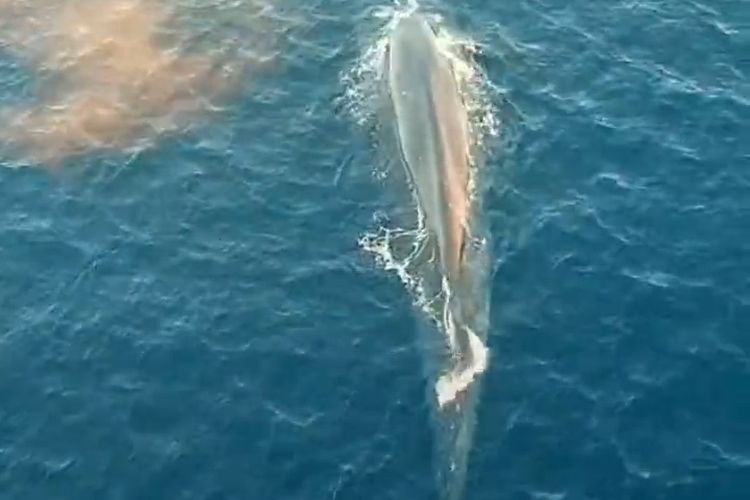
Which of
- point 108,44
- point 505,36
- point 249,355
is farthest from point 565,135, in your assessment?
point 108,44

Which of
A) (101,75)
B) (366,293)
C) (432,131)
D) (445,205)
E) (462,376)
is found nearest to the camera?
(462,376)

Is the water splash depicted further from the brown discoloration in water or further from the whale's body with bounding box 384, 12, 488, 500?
the brown discoloration in water

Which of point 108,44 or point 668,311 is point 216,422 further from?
point 108,44

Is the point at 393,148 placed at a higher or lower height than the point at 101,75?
lower

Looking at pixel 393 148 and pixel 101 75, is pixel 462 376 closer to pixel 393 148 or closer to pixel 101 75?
pixel 393 148

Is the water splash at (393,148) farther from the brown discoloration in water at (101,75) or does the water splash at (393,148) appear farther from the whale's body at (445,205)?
the brown discoloration in water at (101,75)

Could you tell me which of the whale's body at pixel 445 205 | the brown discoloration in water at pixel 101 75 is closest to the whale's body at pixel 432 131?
the whale's body at pixel 445 205

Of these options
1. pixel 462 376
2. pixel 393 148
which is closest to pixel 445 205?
pixel 393 148

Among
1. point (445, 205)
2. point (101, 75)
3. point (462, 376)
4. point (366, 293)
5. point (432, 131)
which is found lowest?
point (462, 376)
